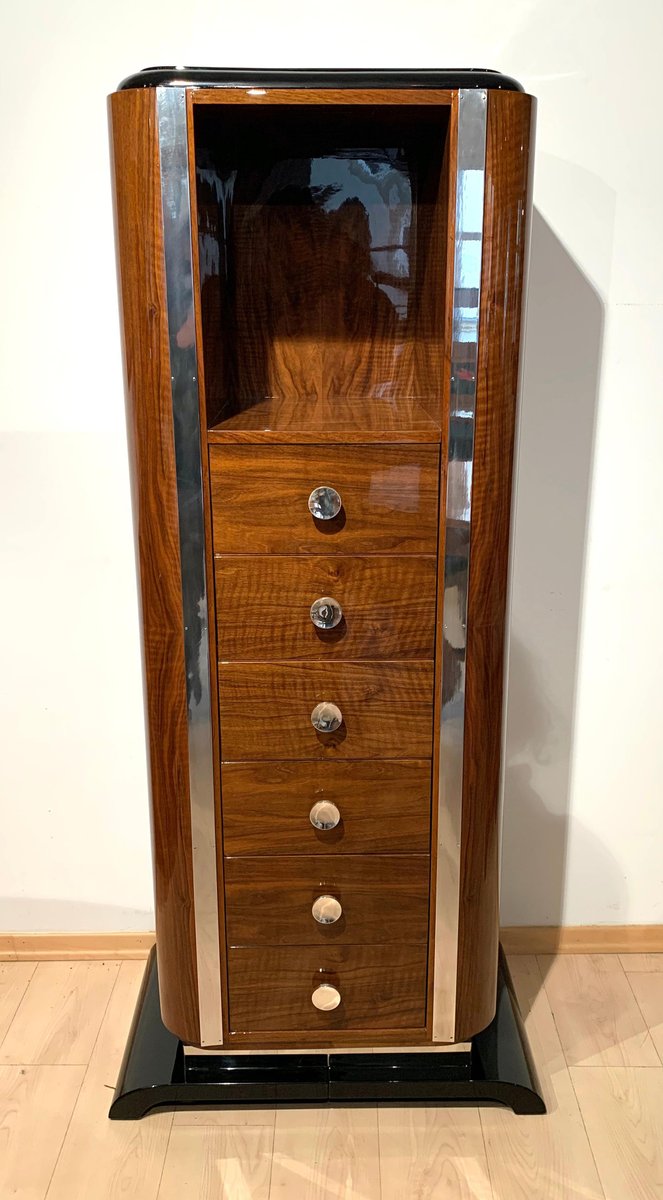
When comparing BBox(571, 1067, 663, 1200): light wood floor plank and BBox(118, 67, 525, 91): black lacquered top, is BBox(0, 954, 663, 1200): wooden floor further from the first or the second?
BBox(118, 67, 525, 91): black lacquered top

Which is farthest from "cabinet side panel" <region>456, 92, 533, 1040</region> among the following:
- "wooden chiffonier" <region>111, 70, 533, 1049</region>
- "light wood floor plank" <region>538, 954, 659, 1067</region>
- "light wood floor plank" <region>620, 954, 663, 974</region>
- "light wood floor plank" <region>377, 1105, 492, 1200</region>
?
"light wood floor plank" <region>620, 954, 663, 974</region>

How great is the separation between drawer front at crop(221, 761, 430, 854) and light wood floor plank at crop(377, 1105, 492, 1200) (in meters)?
0.42

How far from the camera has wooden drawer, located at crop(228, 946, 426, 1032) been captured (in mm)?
1509

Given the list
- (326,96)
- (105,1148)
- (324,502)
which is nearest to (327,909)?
(105,1148)

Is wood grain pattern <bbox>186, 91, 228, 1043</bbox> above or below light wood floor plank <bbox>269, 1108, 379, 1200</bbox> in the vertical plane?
above

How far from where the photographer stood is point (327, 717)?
1.40m

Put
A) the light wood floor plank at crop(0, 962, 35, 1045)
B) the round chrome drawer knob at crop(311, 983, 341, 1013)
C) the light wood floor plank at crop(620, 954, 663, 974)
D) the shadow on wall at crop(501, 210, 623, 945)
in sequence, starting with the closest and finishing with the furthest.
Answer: the round chrome drawer knob at crop(311, 983, 341, 1013) < the shadow on wall at crop(501, 210, 623, 945) < the light wood floor plank at crop(0, 962, 35, 1045) < the light wood floor plank at crop(620, 954, 663, 974)

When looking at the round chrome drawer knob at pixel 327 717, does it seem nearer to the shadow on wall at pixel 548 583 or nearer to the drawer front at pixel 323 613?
the drawer front at pixel 323 613

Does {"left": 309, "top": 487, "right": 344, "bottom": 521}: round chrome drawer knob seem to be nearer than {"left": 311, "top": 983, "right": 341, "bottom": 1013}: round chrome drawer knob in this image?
Yes

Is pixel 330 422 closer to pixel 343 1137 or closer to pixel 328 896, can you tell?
pixel 328 896

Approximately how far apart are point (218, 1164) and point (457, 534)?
96 centimetres

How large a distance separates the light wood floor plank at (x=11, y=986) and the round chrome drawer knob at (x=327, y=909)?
0.65 meters

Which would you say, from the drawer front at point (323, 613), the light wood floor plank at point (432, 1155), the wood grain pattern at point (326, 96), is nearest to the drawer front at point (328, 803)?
the drawer front at point (323, 613)

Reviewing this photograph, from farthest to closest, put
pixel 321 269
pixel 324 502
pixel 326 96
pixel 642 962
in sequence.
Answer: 1. pixel 642 962
2. pixel 321 269
3. pixel 324 502
4. pixel 326 96
